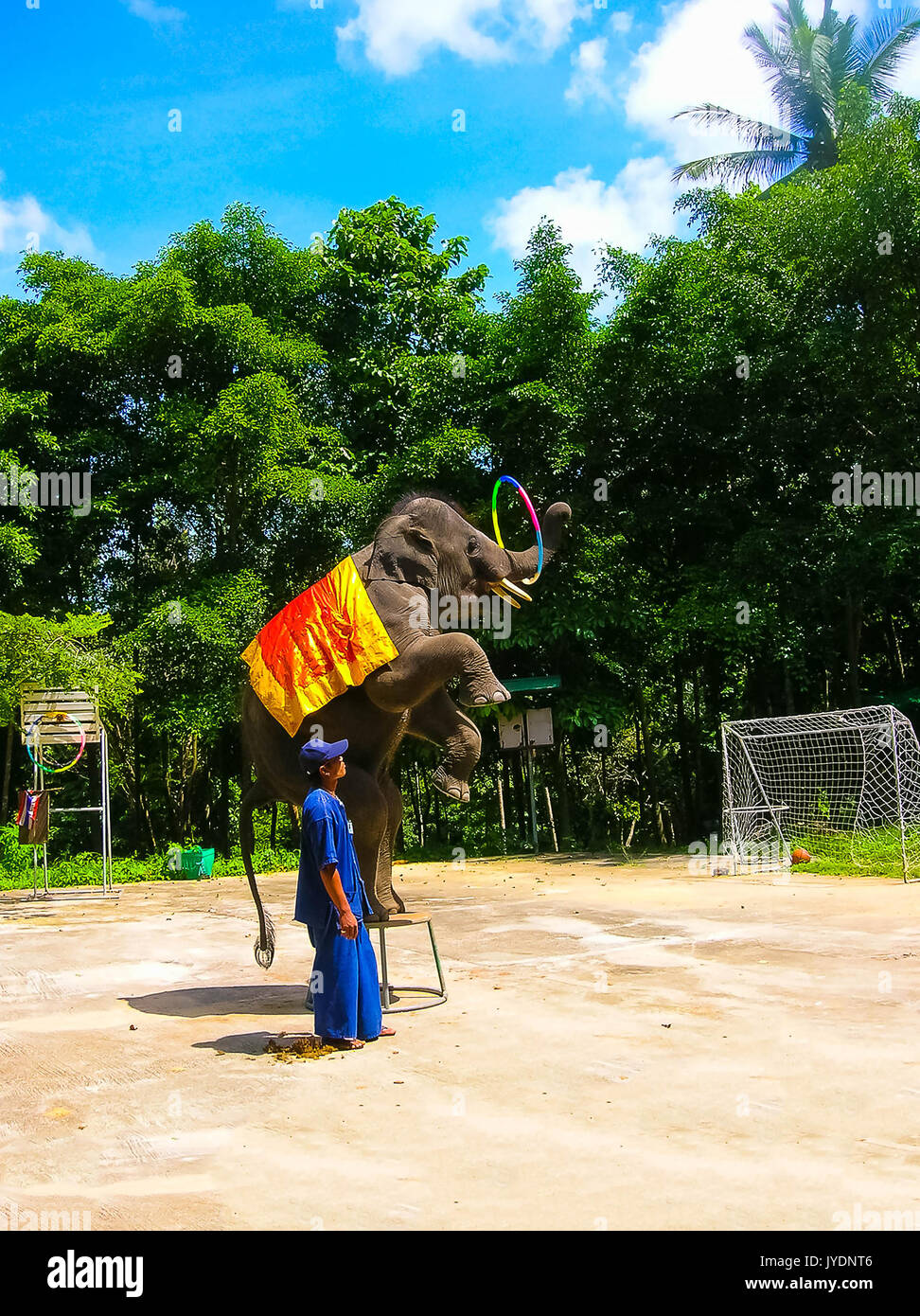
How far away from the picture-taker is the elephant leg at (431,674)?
20.6ft

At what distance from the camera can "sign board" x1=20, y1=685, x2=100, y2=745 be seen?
514 inches

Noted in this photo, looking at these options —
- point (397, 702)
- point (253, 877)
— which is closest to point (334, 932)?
point (397, 702)

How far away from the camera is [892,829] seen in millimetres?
13227

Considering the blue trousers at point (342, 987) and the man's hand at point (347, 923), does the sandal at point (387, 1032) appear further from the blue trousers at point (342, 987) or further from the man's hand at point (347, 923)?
the man's hand at point (347, 923)

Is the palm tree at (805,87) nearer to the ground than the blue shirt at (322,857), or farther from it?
farther from it

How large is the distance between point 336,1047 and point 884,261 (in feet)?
39.6

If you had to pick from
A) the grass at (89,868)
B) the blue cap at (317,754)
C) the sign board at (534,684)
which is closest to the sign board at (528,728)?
the sign board at (534,684)

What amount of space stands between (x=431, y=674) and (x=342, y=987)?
5.99 feet

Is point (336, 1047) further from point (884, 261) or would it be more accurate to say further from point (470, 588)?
point (884, 261)

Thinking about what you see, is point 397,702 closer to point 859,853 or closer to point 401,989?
point 401,989

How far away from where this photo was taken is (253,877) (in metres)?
6.75

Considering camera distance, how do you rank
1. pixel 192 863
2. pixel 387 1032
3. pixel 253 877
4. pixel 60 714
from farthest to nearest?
1. pixel 192 863
2. pixel 60 714
3. pixel 253 877
4. pixel 387 1032

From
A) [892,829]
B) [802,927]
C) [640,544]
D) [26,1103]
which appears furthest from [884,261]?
[26,1103]

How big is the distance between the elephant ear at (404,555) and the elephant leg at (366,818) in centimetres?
117
